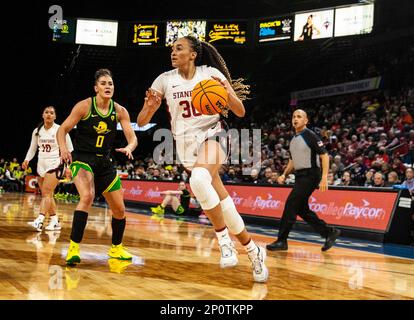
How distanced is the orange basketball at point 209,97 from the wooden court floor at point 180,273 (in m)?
1.45

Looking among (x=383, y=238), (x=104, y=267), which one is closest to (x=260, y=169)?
(x=383, y=238)

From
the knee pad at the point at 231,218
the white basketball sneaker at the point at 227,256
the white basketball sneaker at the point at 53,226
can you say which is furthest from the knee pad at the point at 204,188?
the white basketball sneaker at the point at 53,226

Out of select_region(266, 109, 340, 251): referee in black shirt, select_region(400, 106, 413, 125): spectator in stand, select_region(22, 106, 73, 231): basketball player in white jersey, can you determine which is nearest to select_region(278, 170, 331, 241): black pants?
select_region(266, 109, 340, 251): referee in black shirt

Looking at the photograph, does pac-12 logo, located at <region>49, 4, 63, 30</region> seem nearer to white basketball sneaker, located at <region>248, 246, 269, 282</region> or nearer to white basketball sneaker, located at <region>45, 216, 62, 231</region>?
white basketball sneaker, located at <region>45, 216, 62, 231</region>

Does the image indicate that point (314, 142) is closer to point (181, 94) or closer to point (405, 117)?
point (181, 94)

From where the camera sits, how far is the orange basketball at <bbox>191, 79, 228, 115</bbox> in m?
4.08

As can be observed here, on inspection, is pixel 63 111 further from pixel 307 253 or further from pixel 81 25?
pixel 307 253

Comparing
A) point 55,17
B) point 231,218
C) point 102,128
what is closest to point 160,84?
point 102,128

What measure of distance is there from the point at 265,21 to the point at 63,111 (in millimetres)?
14479

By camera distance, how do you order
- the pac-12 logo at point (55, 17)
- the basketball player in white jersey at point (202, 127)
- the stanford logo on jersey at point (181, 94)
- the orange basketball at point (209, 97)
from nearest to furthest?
the orange basketball at point (209, 97)
the basketball player in white jersey at point (202, 127)
the stanford logo on jersey at point (181, 94)
the pac-12 logo at point (55, 17)

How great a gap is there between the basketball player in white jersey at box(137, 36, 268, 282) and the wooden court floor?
0.39 meters

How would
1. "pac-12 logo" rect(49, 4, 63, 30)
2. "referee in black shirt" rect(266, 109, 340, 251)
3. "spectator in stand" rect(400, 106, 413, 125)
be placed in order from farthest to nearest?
"pac-12 logo" rect(49, 4, 63, 30)
"spectator in stand" rect(400, 106, 413, 125)
"referee in black shirt" rect(266, 109, 340, 251)

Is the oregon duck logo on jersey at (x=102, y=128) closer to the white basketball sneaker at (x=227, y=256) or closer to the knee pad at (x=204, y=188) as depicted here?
the knee pad at (x=204, y=188)

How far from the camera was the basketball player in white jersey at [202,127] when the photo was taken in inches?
168
